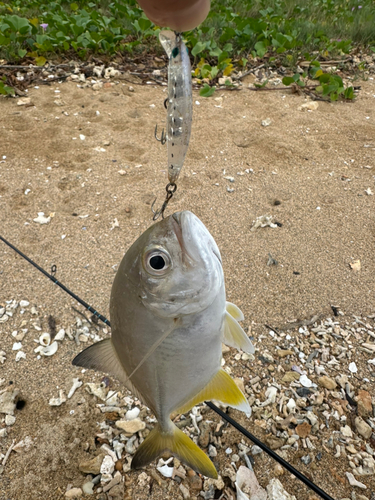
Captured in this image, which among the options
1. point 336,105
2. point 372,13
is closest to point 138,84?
point 336,105

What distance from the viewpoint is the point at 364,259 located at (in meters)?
3.04

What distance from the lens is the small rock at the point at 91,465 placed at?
6.01 feet

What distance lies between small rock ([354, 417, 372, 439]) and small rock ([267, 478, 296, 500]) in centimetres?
52

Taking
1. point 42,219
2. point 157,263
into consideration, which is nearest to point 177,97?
point 157,263

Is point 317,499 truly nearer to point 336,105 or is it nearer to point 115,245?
point 115,245

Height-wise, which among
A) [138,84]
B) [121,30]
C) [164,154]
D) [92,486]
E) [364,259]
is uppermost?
[121,30]

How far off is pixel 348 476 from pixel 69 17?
7533mm

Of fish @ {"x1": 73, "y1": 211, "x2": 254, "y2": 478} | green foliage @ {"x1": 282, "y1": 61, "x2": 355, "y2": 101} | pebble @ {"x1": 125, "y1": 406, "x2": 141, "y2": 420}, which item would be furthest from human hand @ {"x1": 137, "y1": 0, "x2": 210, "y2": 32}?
green foliage @ {"x1": 282, "y1": 61, "x2": 355, "y2": 101}

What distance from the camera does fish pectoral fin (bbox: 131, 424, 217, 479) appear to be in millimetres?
1258

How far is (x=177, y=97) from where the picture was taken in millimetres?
1194

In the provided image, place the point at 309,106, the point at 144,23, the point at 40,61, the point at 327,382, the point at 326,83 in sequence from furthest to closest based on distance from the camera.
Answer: the point at 144,23
the point at 40,61
the point at 326,83
the point at 309,106
the point at 327,382

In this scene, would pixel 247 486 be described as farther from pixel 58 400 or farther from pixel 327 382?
pixel 58 400

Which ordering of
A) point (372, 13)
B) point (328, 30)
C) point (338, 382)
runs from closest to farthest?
point (338, 382), point (328, 30), point (372, 13)

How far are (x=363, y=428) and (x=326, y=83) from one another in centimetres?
503
